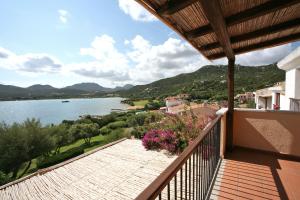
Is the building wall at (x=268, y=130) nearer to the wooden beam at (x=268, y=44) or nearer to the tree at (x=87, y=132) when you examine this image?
the wooden beam at (x=268, y=44)

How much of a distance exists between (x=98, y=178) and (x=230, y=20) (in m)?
5.57

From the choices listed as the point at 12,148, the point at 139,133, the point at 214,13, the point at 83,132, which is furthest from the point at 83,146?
the point at 214,13

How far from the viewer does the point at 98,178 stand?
550cm

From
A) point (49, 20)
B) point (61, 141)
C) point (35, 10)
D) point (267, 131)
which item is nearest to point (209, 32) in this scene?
point (267, 131)

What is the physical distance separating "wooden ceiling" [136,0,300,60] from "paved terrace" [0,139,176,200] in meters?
4.18

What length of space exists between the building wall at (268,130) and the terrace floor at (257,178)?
24 centimetres

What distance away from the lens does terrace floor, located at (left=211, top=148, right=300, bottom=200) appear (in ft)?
8.08

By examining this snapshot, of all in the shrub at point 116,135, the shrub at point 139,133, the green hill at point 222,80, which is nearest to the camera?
the shrub at point 139,133

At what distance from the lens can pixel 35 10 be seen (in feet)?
21.4

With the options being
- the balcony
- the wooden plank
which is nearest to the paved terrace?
the balcony

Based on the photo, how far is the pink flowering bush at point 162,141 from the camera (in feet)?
23.0

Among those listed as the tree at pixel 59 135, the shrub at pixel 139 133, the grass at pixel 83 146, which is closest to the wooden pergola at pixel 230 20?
the shrub at pixel 139 133

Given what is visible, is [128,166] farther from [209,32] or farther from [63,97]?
[63,97]

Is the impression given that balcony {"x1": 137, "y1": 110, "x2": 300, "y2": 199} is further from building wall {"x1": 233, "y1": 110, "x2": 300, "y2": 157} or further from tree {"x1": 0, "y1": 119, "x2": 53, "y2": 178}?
tree {"x1": 0, "y1": 119, "x2": 53, "y2": 178}
